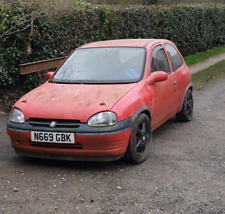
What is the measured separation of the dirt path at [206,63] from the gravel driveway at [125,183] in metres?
10.4

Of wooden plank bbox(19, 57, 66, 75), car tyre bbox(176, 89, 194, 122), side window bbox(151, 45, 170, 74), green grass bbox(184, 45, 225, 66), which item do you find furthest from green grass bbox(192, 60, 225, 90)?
side window bbox(151, 45, 170, 74)

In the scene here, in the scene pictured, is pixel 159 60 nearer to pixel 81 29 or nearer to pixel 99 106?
pixel 99 106

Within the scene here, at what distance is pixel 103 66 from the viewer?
7.05 m

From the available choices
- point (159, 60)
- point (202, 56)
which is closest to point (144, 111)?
point (159, 60)

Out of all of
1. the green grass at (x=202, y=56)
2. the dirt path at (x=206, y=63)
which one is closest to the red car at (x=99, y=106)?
the dirt path at (x=206, y=63)

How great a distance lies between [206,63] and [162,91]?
12524mm

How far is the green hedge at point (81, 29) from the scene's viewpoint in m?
9.77

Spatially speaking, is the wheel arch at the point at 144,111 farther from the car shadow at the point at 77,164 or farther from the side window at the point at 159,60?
the side window at the point at 159,60

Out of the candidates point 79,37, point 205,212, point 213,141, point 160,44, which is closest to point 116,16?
point 79,37

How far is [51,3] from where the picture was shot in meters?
11.2

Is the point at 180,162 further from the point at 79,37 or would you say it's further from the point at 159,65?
the point at 79,37

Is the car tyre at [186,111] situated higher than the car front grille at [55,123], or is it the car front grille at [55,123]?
the car front grille at [55,123]

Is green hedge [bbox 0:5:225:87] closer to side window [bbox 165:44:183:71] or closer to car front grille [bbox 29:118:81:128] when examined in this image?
side window [bbox 165:44:183:71]

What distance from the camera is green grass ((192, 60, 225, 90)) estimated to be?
13.9 m
